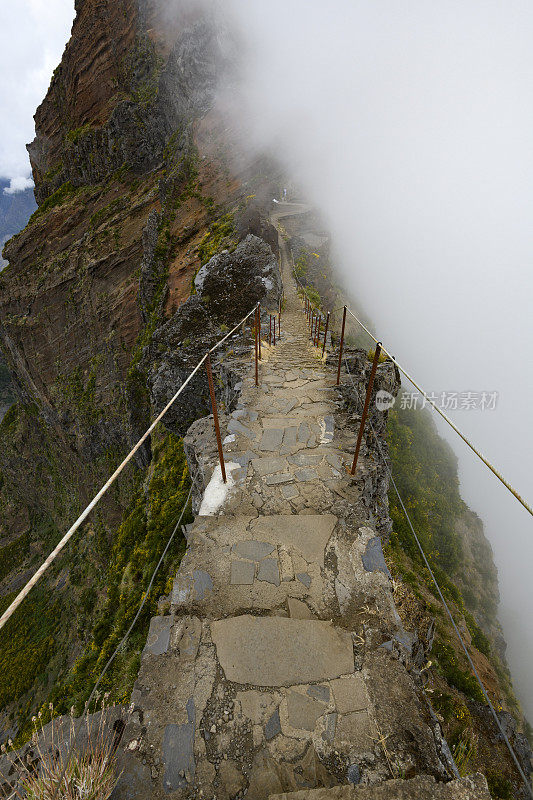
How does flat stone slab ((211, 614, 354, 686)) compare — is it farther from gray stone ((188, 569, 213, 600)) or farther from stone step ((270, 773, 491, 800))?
stone step ((270, 773, 491, 800))

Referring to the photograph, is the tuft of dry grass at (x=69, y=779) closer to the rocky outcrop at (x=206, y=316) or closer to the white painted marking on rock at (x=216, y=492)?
Answer: the white painted marking on rock at (x=216, y=492)

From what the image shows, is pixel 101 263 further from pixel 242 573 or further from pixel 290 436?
pixel 242 573

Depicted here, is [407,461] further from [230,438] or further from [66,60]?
[66,60]

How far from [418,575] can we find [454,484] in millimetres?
17543

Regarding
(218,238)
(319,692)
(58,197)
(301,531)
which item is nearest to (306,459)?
(301,531)

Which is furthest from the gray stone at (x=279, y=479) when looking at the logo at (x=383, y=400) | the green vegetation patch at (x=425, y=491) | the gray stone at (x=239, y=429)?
the green vegetation patch at (x=425, y=491)

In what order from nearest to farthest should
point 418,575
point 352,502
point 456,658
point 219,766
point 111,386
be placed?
point 219,766 < point 352,502 < point 456,658 < point 418,575 < point 111,386

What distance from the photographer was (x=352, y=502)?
4434 millimetres

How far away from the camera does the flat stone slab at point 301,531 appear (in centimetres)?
384

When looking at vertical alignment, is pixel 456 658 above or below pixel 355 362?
below

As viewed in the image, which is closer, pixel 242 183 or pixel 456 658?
pixel 456 658

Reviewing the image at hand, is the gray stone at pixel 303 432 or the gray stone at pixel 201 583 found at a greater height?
the gray stone at pixel 303 432

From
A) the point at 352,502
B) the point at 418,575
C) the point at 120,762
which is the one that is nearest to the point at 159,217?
the point at 352,502

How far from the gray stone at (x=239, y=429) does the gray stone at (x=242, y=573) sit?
2.38 metres
